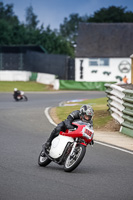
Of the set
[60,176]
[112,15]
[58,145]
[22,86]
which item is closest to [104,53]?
[22,86]

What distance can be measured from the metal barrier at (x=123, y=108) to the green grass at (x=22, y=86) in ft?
91.8

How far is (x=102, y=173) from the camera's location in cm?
880

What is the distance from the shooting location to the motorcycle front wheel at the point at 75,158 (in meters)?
8.51

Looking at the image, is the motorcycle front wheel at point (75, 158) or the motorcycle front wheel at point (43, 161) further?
the motorcycle front wheel at point (43, 161)

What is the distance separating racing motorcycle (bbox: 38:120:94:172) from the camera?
8.55 metres

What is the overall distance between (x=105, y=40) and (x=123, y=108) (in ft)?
146

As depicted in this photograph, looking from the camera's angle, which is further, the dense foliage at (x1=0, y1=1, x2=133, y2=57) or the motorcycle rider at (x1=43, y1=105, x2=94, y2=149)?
the dense foliage at (x1=0, y1=1, x2=133, y2=57)

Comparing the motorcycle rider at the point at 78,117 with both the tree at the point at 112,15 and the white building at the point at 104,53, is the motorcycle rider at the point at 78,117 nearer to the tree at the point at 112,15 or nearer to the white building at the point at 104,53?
the white building at the point at 104,53

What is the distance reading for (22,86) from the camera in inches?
1881

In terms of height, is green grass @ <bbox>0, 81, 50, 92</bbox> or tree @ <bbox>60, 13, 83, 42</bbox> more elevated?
tree @ <bbox>60, 13, 83, 42</bbox>

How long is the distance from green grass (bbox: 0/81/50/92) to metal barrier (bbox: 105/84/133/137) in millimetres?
27967

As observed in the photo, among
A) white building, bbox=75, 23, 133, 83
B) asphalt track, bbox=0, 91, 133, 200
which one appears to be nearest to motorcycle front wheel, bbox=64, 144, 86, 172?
asphalt track, bbox=0, 91, 133, 200

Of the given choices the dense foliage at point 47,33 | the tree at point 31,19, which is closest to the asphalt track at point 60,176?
the dense foliage at point 47,33

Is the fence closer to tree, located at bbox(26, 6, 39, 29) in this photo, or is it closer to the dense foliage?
the dense foliage
